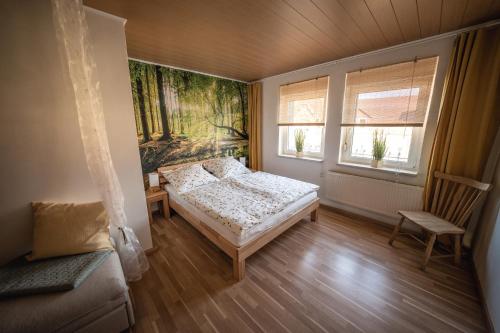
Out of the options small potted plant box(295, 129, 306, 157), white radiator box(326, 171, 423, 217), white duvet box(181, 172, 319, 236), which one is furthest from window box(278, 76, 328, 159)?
white duvet box(181, 172, 319, 236)

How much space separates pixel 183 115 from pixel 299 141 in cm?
223

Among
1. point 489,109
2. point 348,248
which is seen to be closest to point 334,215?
point 348,248

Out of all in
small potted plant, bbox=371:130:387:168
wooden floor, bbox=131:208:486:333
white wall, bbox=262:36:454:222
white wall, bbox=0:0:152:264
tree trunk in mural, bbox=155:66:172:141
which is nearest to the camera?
white wall, bbox=0:0:152:264

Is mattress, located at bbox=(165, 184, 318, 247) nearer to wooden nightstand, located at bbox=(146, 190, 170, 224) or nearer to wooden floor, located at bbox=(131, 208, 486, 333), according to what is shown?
wooden nightstand, located at bbox=(146, 190, 170, 224)

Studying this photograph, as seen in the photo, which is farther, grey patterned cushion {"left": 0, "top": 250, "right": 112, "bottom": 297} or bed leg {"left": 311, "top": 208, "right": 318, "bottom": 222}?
bed leg {"left": 311, "top": 208, "right": 318, "bottom": 222}

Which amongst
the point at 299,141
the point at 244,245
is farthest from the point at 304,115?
the point at 244,245

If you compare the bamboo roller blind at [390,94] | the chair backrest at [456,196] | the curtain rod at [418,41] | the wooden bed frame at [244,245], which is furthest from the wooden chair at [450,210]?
the curtain rod at [418,41]

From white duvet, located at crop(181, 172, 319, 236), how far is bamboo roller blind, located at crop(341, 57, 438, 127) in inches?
52.9

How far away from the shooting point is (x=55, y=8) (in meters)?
1.27

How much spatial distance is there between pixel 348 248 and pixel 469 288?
3.26 ft

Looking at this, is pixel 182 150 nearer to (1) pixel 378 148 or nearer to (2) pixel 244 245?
(2) pixel 244 245

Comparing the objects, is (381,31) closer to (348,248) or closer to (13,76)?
(348,248)

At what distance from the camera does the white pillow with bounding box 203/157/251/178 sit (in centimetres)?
339

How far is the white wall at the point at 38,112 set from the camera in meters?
1.29
